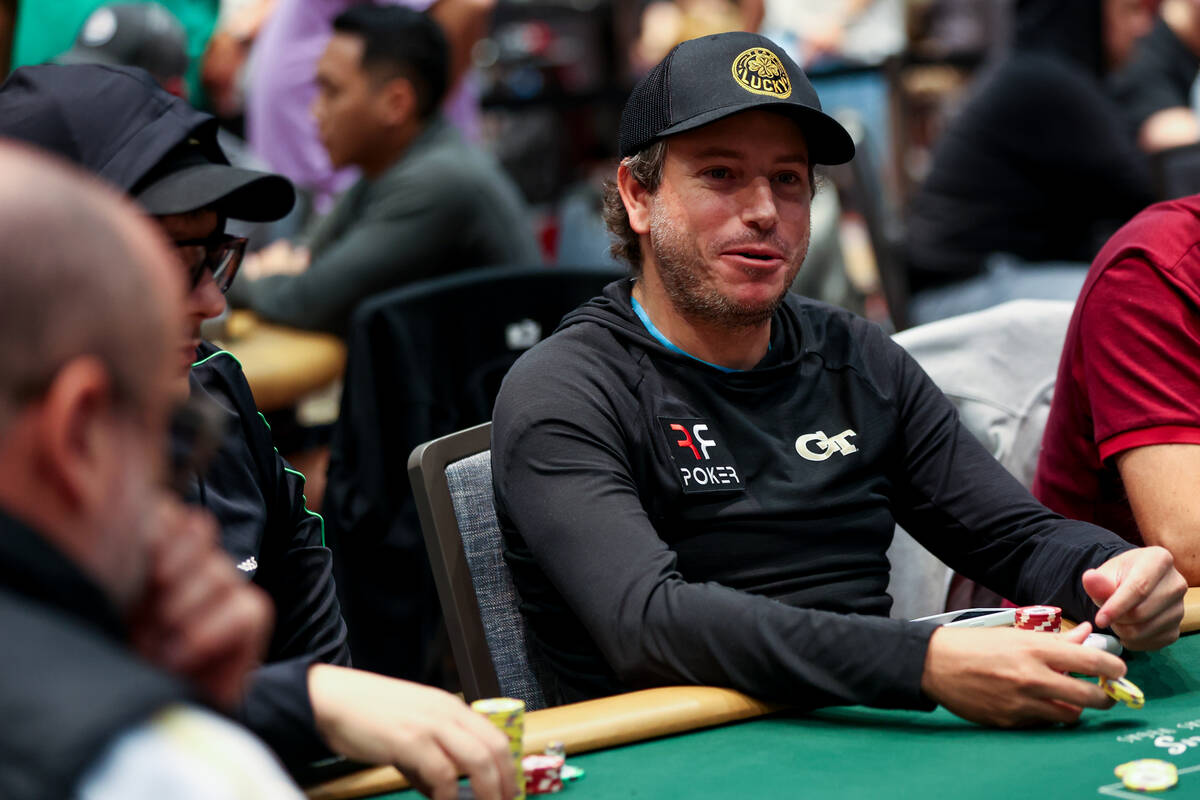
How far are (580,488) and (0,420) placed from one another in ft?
3.71

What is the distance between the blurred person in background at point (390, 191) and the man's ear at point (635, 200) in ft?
6.05

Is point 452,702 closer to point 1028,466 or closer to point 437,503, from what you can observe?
point 437,503

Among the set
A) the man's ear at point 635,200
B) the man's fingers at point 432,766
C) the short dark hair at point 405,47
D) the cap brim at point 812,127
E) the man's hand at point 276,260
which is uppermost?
the short dark hair at point 405,47

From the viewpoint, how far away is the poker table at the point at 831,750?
1.29m

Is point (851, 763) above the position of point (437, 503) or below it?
below

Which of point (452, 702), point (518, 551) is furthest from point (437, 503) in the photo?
point (452, 702)

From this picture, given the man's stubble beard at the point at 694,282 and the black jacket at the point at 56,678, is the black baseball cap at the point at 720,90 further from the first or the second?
the black jacket at the point at 56,678

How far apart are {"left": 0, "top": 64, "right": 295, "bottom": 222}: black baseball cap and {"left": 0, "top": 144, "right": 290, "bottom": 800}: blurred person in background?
859 mm

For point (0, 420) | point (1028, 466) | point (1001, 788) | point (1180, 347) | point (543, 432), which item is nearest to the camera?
point (0, 420)

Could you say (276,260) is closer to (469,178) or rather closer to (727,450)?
(469,178)

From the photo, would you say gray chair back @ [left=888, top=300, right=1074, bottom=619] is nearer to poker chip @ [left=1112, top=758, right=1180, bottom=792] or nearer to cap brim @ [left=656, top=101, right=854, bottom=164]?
cap brim @ [left=656, top=101, right=854, bottom=164]

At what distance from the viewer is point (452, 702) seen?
4.27 ft

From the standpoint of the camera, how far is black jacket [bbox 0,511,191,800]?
66 cm

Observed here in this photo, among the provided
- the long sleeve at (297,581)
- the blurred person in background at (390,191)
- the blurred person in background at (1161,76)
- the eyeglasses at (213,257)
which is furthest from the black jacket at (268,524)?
the blurred person in background at (1161,76)
